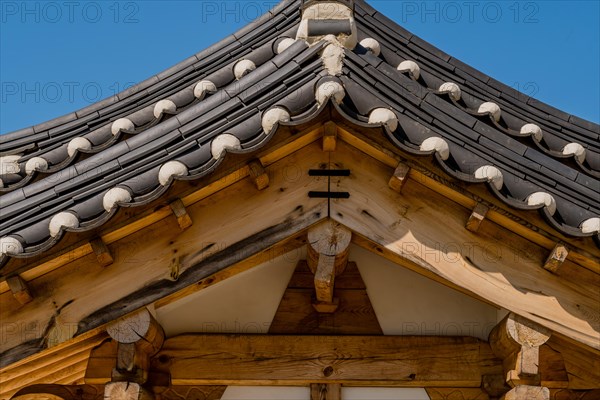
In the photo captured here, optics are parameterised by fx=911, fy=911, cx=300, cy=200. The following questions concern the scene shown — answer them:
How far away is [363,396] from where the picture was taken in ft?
18.7

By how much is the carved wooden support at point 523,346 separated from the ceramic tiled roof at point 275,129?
61 cm

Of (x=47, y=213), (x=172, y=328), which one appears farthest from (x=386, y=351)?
(x=47, y=213)

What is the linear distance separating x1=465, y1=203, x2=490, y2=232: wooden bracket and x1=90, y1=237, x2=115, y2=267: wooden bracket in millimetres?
2005

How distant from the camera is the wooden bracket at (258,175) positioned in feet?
16.5

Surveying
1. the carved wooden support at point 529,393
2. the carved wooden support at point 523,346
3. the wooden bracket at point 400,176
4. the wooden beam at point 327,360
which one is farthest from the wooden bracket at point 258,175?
the carved wooden support at point 529,393

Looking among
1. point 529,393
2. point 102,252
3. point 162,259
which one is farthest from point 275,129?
point 529,393

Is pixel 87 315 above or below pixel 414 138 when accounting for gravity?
below

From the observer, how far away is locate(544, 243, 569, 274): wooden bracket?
4.98m

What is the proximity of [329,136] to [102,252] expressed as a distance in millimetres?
1405

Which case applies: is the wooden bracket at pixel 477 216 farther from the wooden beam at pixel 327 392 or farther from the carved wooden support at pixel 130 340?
the carved wooden support at pixel 130 340

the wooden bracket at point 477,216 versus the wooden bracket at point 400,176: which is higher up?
the wooden bracket at point 400,176

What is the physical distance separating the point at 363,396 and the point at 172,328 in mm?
1279

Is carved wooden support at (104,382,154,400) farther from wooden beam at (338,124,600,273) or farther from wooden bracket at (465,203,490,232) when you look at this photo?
wooden bracket at (465,203,490,232)

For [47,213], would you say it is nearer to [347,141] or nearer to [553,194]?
[347,141]
